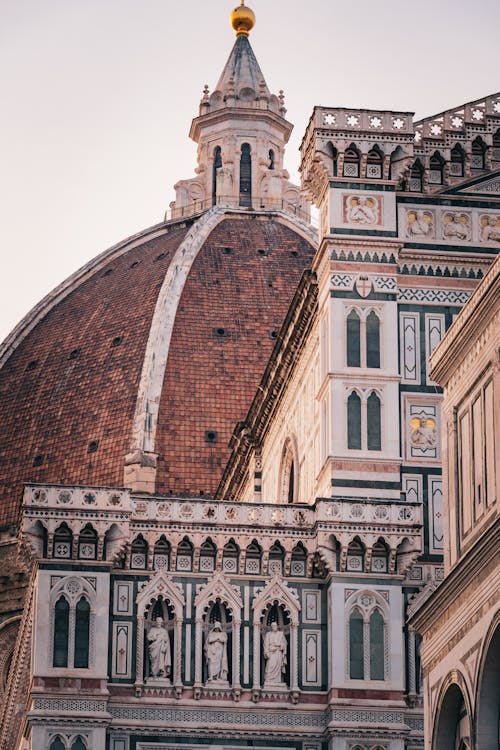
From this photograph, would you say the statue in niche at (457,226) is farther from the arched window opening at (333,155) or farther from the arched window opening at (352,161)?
the arched window opening at (333,155)

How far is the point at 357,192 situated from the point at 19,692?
11165mm

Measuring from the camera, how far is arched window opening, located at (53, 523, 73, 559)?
109 ft

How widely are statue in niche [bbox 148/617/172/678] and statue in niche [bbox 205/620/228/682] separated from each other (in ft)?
2.06

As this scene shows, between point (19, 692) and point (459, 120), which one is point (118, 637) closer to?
point (19, 692)

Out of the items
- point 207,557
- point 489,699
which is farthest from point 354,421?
point 489,699

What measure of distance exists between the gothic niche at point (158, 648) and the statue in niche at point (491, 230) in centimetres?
856

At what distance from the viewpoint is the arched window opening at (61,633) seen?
32.6 metres

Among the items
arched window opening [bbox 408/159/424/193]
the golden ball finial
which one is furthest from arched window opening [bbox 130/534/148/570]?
the golden ball finial

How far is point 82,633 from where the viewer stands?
108 ft

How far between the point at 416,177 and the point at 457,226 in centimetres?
118

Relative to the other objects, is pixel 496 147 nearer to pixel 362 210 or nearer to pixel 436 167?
pixel 436 167

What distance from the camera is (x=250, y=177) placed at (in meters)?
81.6

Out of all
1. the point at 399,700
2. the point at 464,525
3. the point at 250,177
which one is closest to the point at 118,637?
the point at 399,700

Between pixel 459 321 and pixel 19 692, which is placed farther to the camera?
pixel 19 692
